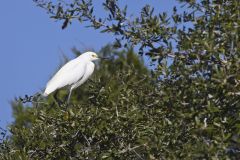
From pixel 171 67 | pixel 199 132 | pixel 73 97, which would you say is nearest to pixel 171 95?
pixel 171 67

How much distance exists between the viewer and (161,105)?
20.6 ft

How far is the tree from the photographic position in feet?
18.9

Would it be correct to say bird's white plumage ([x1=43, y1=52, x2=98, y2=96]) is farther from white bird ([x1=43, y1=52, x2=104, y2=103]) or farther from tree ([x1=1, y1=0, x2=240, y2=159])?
tree ([x1=1, y1=0, x2=240, y2=159])

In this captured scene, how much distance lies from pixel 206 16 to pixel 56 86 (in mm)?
4750

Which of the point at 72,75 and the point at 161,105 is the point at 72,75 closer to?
the point at 72,75

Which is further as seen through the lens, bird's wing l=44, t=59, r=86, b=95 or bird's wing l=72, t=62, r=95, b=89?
bird's wing l=72, t=62, r=95, b=89

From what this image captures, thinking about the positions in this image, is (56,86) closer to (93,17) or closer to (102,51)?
(93,17)

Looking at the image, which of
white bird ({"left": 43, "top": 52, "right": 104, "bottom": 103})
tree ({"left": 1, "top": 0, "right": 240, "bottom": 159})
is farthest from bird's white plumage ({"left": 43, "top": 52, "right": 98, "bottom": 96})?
tree ({"left": 1, "top": 0, "right": 240, "bottom": 159})

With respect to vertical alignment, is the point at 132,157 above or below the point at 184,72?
below

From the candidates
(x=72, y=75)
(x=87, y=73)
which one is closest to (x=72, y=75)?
(x=72, y=75)

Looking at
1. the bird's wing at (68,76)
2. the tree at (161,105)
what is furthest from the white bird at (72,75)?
the tree at (161,105)

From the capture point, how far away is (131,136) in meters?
6.93

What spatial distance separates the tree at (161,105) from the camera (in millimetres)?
5762

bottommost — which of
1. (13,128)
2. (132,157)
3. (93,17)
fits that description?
(132,157)
